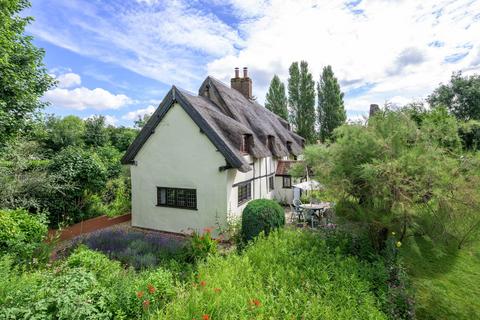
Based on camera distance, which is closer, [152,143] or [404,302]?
[404,302]

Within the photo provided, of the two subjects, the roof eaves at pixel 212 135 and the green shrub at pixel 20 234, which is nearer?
the green shrub at pixel 20 234

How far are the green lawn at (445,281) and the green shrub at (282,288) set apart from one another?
4.16 ft

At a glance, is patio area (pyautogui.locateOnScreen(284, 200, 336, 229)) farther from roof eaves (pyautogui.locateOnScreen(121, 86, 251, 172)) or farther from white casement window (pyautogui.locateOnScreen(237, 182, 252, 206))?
roof eaves (pyautogui.locateOnScreen(121, 86, 251, 172))

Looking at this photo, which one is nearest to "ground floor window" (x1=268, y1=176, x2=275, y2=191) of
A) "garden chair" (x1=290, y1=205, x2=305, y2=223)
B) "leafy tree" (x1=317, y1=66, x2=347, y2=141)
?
"garden chair" (x1=290, y1=205, x2=305, y2=223)

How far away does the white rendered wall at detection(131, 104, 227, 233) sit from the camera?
30.3 feet

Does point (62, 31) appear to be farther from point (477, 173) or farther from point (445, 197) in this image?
point (477, 173)

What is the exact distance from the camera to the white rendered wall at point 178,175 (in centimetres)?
924

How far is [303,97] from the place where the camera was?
32.1 m

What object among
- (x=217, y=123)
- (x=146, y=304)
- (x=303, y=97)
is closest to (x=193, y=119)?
(x=217, y=123)

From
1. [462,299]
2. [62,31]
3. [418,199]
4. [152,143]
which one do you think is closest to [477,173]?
[418,199]

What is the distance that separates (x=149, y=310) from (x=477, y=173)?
23.0 feet

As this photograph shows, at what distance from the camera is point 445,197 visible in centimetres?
496

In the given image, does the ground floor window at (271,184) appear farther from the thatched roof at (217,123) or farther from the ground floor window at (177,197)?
the ground floor window at (177,197)

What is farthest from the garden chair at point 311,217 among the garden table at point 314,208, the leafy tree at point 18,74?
the leafy tree at point 18,74
